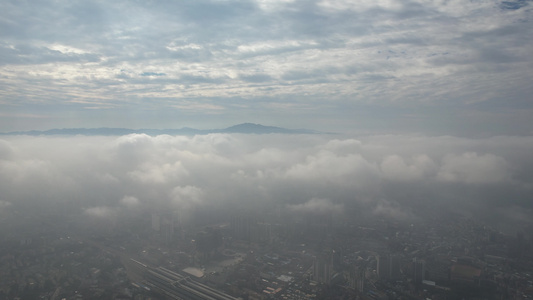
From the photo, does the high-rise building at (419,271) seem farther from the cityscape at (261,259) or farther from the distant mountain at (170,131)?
the distant mountain at (170,131)

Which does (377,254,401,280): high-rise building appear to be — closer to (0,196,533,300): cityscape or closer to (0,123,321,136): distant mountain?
(0,196,533,300): cityscape

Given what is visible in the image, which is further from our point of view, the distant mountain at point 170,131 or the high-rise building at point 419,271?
the distant mountain at point 170,131

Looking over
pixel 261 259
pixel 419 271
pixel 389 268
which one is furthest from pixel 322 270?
pixel 419 271

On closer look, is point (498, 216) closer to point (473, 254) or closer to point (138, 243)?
point (473, 254)

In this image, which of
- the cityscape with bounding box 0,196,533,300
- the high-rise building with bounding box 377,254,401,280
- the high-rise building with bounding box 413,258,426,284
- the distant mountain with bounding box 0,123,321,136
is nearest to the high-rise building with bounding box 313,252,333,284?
the cityscape with bounding box 0,196,533,300

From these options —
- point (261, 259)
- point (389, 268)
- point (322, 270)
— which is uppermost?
point (322, 270)

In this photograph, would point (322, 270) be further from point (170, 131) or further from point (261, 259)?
point (170, 131)

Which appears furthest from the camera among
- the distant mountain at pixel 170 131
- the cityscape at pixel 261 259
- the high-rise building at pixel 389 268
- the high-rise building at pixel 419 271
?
the distant mountain at pixel 170 131

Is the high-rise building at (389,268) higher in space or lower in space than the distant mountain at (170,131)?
lower

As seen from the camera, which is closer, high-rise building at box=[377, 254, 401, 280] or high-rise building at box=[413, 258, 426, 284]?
high-rise building at box=[413, 258, 426, 284]

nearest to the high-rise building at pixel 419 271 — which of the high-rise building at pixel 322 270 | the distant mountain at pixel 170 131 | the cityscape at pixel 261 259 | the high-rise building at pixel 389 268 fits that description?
the cityscape at pixel 261 259

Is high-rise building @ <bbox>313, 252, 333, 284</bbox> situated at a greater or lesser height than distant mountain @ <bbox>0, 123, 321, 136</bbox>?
lesser
